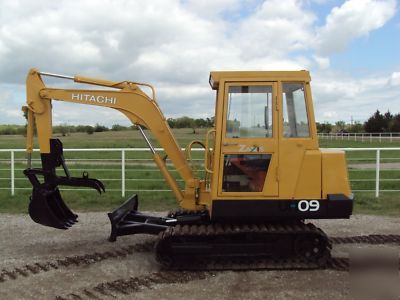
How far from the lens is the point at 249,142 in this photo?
6500mm

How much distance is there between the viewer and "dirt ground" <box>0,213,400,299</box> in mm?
5711

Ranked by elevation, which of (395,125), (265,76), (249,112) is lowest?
(249,112)

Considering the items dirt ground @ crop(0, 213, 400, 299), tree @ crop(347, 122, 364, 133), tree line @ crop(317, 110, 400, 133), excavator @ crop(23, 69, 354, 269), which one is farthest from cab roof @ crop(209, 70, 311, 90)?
tree @ crop(347, 122, 364, 133)

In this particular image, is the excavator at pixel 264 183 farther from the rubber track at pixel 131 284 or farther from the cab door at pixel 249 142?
the rubber track at pixel 131 284

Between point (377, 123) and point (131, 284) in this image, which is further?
point (377, 123)

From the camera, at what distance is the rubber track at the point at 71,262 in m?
6.41

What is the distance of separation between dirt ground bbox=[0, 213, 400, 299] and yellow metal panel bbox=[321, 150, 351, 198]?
112cm

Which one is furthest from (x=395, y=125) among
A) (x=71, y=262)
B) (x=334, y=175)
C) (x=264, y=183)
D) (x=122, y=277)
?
(x=122, y=277)

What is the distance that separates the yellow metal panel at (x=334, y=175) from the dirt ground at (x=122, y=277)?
3.67ft

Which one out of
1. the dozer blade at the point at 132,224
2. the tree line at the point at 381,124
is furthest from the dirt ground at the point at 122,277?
the tree line at the point at 381,124

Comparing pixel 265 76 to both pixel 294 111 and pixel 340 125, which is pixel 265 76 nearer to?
pixel 294 111

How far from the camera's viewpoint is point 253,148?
6.49m

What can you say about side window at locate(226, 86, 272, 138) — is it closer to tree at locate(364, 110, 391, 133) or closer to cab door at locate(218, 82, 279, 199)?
cab door at locate(218, 82, 279, 199)

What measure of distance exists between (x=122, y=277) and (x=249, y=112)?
→ 2.83m
